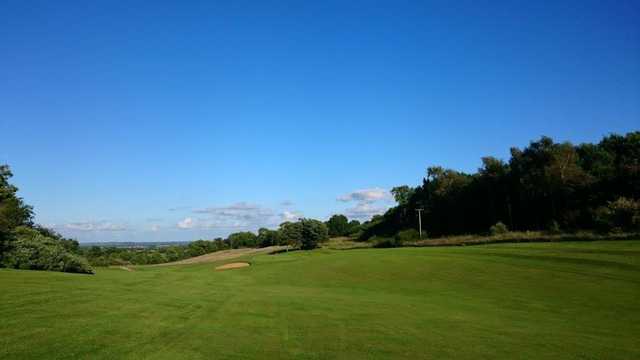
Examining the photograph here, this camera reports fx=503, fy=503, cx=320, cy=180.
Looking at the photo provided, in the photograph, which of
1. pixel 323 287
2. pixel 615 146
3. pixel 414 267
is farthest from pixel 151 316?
pixel 615 146

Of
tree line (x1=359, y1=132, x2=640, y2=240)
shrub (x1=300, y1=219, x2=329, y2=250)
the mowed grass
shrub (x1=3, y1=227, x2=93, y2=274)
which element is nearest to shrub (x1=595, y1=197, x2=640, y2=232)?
tree line (x1=359, y1=132, x2=640, y2=240)

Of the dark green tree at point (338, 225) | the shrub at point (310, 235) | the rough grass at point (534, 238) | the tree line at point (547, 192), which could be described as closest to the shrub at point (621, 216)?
the tree line at point (547, 192)

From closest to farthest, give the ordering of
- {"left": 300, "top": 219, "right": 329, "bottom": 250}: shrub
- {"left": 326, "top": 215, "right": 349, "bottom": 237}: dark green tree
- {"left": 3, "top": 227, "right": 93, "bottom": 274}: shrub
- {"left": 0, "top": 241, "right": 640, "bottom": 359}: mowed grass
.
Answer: {"left": 0, "top": 241, "right": 640, "bottom": 359}: mowed grass → {"left": 3, "top": 227, "right": 93, "bottom": 274}: shrub → {"left": 300, "top": 219, "right": 329, "bottom": 250}: shrub → {"left": 326, "top": 215, "right": 349, "bottom": 237}: dark green tree

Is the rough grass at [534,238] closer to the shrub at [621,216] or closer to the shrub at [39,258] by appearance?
the shrub at [621,216]

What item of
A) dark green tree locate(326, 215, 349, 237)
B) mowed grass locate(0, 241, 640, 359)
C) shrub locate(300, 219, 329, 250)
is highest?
dark green tree locate(326, 215, 349, 237)

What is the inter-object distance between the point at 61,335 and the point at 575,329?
1352 cm

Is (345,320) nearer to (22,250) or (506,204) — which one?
(22,250)

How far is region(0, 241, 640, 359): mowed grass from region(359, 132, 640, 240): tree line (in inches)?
1393

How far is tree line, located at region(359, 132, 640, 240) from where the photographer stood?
6559cm

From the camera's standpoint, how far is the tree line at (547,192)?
6559 centimetres

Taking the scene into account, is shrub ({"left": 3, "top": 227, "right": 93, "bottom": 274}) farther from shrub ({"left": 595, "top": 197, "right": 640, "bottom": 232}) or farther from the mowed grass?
shrub ({"left": 595, "top": 197, "right": 640, "bottom": 232})

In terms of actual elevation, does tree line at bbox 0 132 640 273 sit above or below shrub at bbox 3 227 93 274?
above

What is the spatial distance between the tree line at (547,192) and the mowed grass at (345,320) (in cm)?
3539

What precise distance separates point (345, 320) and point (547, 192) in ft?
237
